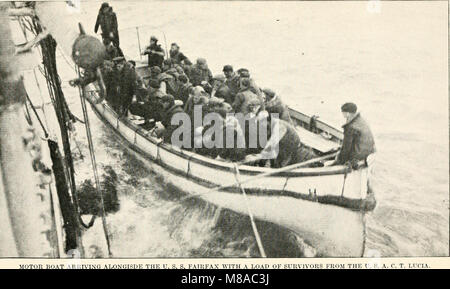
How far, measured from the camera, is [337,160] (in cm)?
508

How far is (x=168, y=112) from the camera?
5570 mm

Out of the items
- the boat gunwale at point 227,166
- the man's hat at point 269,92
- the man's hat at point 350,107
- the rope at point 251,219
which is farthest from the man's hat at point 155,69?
the man's hat at point 350,107

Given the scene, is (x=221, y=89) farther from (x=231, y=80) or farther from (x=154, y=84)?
(x=154, y=84)

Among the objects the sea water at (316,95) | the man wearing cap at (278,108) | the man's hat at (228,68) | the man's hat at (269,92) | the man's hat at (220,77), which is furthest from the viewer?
the man's hat at (220,77)

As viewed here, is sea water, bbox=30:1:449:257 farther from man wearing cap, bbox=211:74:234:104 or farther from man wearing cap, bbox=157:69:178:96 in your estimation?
man wearing cap, bbox=157:69:178:96

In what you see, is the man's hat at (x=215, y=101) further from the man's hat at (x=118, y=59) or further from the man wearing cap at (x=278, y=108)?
the man's hat at (x=118, y=59)

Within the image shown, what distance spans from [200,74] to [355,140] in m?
1.92

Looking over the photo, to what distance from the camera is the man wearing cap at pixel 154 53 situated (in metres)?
5.94

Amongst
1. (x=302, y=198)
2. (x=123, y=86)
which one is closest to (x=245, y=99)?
(x=302, y=198)

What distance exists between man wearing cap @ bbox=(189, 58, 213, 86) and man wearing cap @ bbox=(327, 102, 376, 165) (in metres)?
1.65

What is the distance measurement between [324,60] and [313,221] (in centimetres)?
161

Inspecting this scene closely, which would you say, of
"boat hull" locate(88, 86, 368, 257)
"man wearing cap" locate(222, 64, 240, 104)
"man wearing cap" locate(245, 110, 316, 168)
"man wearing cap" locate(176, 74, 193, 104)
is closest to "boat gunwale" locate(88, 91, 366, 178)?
"boat hull" locate(88, 86, 368, 257)

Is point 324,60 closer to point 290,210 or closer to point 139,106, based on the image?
point 290,210

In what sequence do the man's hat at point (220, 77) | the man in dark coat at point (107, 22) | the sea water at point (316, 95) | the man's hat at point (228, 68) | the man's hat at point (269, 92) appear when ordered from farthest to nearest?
the man's hat at point (220, 77) → the man's hat at point (228, 68) → the man in dark coat at point (107, 22) → the man's hat at point (269, 92) → the sea water at point (316, 95)
